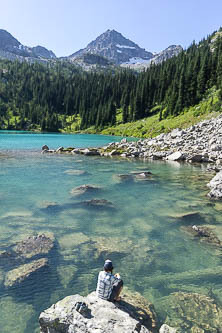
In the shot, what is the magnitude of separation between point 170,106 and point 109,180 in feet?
263

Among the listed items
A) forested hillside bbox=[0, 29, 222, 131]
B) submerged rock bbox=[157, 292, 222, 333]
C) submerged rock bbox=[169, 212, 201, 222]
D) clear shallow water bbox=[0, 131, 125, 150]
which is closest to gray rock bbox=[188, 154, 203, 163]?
submerged rock bbox=[169, 212, 201, 222]

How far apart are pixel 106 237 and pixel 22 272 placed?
4513 mm

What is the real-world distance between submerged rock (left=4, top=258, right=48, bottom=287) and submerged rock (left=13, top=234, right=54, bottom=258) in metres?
0.71

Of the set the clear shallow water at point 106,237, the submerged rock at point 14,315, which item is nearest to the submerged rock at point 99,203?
the clear shallow water at point 106,237

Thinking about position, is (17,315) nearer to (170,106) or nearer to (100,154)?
(100,154)

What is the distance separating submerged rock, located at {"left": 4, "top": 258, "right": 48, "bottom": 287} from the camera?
878cm

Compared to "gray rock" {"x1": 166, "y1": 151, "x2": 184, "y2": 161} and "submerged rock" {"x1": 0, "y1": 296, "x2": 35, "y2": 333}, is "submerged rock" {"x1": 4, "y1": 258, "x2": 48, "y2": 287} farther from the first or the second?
"gray rock" {"x1": 166, "y1": 151, "x2": 184, "y2": 161}

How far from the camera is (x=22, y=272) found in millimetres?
9219

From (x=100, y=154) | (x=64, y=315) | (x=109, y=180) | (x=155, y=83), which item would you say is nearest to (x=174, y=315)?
(x=64, y=315)

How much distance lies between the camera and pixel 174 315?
24.5 ft

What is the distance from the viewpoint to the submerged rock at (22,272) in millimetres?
8780

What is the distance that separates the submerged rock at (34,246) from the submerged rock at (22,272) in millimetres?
715

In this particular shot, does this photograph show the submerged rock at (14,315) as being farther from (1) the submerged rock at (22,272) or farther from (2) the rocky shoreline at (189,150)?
(2) the rocky shoreline at (189,150)

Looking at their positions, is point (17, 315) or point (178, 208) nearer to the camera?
point (17, 315)
